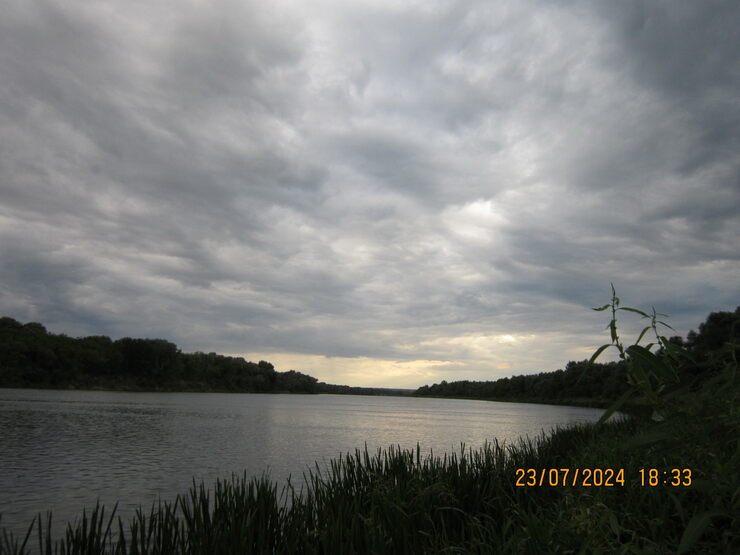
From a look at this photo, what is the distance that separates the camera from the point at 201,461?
27.3 metres

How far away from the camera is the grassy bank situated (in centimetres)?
266

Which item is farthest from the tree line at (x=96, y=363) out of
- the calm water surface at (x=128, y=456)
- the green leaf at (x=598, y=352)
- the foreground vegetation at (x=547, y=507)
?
the green leaf at (x=598, y=352)

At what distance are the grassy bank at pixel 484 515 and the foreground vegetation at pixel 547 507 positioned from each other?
22 millimetres

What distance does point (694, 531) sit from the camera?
1864 millimetres

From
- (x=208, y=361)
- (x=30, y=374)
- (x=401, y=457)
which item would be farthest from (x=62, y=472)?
(x=208, y=361)

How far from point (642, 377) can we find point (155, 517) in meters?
7.14

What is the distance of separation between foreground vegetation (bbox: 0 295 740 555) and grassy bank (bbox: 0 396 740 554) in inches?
0.9

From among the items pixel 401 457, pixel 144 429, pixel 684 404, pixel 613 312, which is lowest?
pixel 144 429

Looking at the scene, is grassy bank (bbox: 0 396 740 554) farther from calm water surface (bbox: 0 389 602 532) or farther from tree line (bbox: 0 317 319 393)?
tree line (bbox: 0 317 319 393)

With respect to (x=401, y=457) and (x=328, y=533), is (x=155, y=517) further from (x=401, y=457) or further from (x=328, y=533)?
(x=401, y=457)

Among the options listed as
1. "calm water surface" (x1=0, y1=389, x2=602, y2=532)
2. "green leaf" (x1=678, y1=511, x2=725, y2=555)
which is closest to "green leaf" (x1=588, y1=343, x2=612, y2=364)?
"green leaf" (x1=678, y1=511, x2=725, y2=555)

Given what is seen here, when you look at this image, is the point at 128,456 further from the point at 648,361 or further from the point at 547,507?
the point at 648,361

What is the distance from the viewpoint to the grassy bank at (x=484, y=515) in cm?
266

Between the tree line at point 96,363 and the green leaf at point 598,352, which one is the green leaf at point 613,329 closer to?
the green leaf at point 598,352
